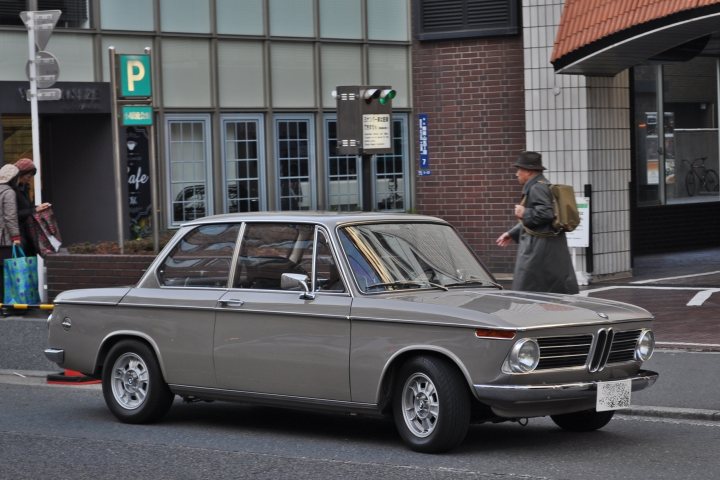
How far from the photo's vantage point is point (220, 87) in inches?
977

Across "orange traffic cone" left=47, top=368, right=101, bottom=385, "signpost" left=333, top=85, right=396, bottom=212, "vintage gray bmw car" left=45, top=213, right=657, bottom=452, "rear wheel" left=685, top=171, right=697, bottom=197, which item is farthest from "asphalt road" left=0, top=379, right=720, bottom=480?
"rear wheel" left=685, top=171, right=697, bottom=197

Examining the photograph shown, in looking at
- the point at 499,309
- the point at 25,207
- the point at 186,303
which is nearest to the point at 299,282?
the point at 186,303

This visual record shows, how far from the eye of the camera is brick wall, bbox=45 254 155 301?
1656cm

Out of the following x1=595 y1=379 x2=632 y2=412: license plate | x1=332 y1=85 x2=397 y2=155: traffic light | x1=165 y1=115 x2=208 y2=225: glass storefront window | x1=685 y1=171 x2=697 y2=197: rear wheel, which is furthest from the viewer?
x1=685 y1=171 x2=697 y2=197: rear wheel

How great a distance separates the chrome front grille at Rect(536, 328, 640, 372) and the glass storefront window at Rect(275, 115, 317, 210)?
703 inches

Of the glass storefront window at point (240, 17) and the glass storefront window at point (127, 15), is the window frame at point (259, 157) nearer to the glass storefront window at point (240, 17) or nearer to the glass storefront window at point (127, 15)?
the glass storefront window at point (240, 17)

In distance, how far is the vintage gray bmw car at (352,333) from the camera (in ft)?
25.8

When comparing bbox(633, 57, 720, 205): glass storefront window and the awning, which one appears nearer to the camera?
the awning

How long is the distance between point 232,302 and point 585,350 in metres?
2.40

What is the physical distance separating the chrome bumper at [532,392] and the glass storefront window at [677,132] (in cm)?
1614

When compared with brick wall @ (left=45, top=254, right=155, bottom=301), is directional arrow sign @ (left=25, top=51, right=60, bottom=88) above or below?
above

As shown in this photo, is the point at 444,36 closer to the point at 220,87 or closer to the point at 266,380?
the point at 220,87

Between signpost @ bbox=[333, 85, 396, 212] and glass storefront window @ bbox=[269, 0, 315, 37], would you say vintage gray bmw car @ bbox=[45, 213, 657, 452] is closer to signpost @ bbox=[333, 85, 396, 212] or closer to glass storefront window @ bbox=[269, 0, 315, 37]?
signpost @ bbox=[333, 85, 396, 212]

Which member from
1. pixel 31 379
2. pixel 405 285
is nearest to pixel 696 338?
pixel 405 285
